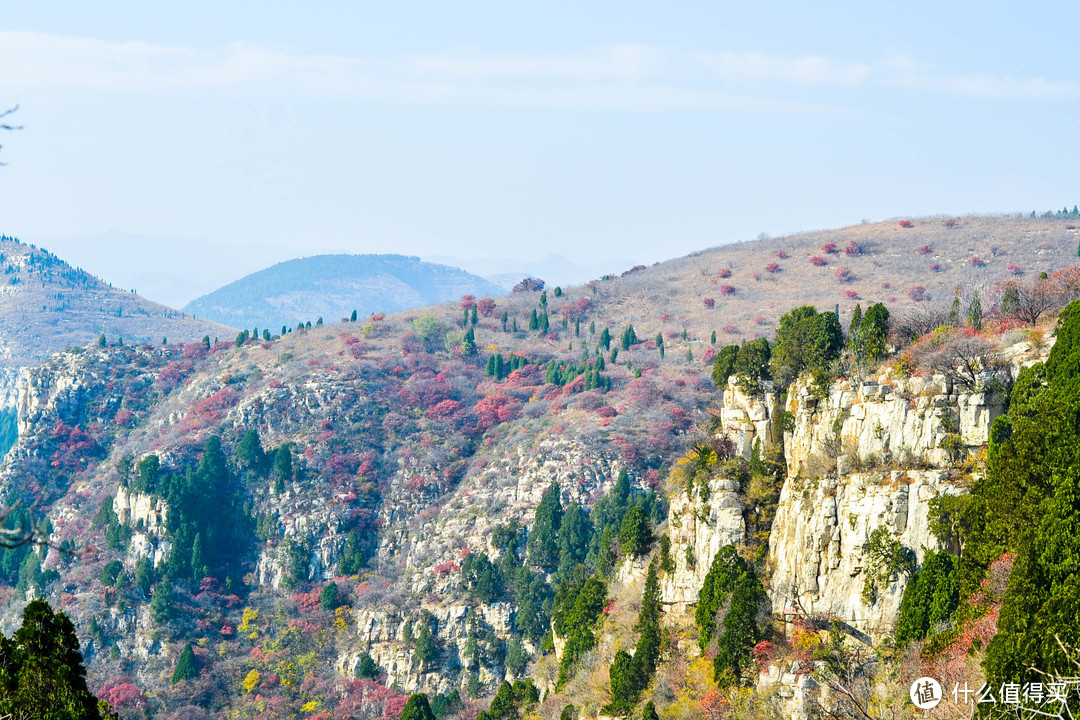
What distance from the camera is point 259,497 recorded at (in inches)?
4606

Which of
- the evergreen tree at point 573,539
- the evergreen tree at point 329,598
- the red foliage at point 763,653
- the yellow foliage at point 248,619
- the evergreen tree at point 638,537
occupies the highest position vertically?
the evergreen tree at point 638,537

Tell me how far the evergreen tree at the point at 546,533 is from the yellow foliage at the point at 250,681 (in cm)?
2453

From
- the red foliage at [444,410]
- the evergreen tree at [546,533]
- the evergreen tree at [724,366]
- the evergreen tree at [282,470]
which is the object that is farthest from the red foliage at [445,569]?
the evergreen tree at [724,366]

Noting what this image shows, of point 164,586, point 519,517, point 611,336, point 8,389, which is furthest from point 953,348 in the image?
point 8,389

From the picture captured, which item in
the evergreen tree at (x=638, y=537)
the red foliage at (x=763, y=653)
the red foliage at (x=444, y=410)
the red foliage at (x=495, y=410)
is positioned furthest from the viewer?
the red foliage at (x=444, y=410)

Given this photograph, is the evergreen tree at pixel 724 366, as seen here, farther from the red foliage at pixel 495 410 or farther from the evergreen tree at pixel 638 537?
the red foliage at pixel 495 410

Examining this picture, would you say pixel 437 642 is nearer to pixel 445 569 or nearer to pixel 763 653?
pixel 445 569

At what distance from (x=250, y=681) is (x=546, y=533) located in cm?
2711

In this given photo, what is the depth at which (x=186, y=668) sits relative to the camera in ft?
307

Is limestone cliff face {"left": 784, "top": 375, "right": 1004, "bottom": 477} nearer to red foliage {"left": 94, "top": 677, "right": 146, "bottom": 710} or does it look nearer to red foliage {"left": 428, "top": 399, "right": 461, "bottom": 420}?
red foliage {"left": 94, "top": 677, "right": 146, "bottom": 710}

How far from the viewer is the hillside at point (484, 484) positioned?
46281 mm

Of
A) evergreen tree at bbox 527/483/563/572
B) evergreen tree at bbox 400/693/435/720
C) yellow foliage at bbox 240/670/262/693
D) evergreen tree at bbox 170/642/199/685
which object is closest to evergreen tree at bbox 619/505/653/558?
evergreen tree at bbox 400/693/435/720

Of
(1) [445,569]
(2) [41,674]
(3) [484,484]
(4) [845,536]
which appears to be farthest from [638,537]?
(3) [484,484]

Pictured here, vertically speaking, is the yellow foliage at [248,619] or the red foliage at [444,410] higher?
the red foliage at [444,410]
